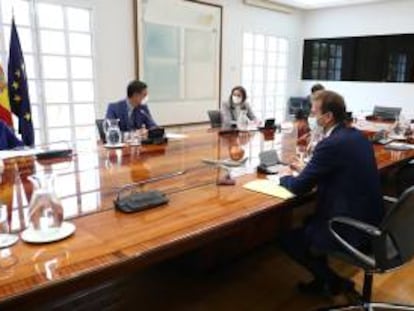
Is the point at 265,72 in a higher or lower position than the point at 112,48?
lower

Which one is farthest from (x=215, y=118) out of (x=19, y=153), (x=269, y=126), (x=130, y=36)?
(x=19, y=153)

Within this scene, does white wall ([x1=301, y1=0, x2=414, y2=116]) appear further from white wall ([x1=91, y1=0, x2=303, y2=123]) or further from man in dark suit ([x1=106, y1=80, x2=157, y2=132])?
man in dark suit ([x1=106, y1=80, x2=157, y2=132])

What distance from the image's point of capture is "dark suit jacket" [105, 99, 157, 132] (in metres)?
3.44

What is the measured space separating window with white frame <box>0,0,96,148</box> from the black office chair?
288cm

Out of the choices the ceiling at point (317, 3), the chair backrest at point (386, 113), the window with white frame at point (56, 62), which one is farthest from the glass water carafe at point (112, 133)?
the ceiling at point (317, 3)

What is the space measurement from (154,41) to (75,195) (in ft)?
11.8

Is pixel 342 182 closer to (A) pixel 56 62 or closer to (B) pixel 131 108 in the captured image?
(B) pixel 131 108

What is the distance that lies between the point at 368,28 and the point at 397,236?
5767mm

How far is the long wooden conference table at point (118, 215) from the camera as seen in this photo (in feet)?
3.35

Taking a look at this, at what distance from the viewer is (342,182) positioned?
5.66ft

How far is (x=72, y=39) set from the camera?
4219mm

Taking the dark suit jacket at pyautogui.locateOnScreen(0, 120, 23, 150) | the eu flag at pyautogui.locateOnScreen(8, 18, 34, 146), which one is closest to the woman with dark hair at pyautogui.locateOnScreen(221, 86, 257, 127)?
the eu flag at pyautogui.locateOnScreen(8, 18, 34, 146)

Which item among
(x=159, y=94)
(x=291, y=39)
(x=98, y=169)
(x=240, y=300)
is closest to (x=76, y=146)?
(x=98, y=169)

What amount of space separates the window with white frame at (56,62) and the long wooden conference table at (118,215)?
1710 millimetres
